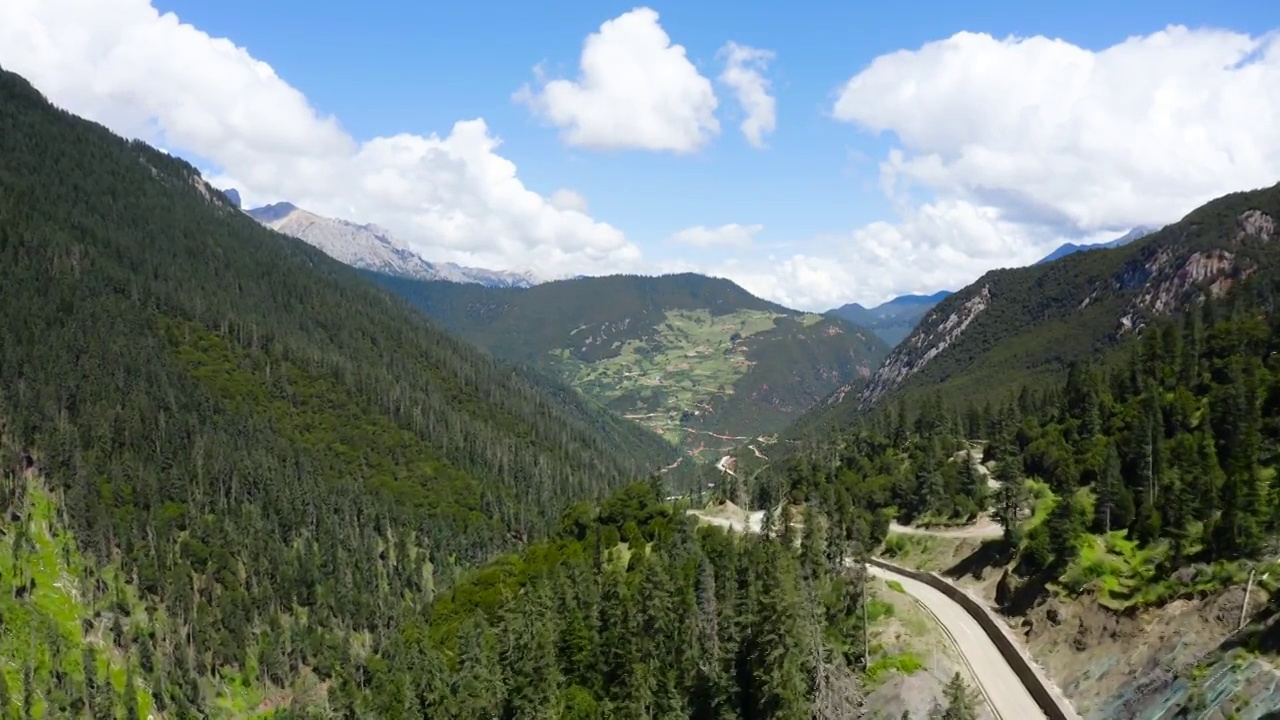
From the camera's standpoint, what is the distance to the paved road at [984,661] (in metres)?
62.4

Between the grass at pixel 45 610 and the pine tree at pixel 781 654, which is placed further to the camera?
the grass at pixel 45 610

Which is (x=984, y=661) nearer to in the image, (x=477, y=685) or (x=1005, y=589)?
(x=1005, y=589)

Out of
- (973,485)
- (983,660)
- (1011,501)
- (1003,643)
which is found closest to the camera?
(983,660)

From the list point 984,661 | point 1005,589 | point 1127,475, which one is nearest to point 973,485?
point 1127,475

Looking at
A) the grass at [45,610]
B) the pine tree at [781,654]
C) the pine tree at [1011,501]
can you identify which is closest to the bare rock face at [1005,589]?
the pine tree at [1011,501]

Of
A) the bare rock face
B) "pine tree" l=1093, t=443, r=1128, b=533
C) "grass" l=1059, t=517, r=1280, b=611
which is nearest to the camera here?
"grass" l=1059, t=517, r=1280, b=611

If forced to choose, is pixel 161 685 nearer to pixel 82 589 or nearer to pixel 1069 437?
pixel 82 589

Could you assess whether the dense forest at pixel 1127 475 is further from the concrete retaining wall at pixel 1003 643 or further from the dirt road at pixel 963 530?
the concrete retaining wall at pixel 1003 643

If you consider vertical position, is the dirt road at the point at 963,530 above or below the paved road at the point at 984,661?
above

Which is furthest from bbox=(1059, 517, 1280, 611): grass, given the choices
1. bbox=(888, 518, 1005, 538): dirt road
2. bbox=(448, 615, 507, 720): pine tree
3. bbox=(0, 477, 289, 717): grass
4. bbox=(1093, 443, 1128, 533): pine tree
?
bbox=(0, 477, 289, 717): grass

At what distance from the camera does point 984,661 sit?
230ft

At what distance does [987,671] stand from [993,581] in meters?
27.3

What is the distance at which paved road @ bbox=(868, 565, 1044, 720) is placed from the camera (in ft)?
205

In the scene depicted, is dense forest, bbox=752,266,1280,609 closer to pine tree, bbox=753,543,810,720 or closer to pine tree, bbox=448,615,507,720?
pine tree, bbox=753,543,810,720
